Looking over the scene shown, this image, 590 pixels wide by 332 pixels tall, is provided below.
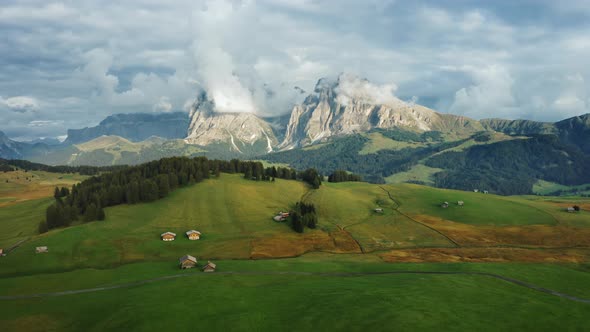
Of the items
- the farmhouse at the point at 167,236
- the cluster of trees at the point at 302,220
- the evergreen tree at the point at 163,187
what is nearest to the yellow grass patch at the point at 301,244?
the cluster of trees at the point at 302,220

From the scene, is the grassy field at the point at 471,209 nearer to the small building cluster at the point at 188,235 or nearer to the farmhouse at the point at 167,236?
the small building cluster at the point at 188,235

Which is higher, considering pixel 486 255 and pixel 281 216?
pixel 281 216

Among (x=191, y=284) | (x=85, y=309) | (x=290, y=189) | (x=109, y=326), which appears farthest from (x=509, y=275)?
(x=290, y=189)

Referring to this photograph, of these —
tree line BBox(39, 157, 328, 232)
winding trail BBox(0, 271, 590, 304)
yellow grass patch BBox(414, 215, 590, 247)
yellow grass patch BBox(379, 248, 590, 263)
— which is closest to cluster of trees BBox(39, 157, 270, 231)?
tree line BBox(39, 157, 328, 232)

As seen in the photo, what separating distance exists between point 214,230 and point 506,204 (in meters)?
128

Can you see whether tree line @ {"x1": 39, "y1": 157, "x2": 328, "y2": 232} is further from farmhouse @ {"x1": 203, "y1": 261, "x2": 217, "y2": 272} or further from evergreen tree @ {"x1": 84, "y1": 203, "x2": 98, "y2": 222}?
farmhouse @ {"x1": 203, "y1": 261, "x2": 217, "y2": 272}

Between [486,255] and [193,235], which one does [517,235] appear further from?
[193,235]

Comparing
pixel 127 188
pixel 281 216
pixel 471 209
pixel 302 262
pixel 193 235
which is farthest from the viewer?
pixel 471 209

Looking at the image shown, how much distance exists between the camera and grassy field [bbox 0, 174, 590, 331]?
1908 inches

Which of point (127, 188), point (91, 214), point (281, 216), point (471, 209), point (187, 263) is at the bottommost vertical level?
point (187, 263)

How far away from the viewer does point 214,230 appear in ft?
379

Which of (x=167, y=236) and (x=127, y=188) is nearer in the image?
(x=167, y=236)

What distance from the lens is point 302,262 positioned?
8856 centimetres

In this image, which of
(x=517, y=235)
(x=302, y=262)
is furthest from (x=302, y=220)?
(x=517, y=235)
